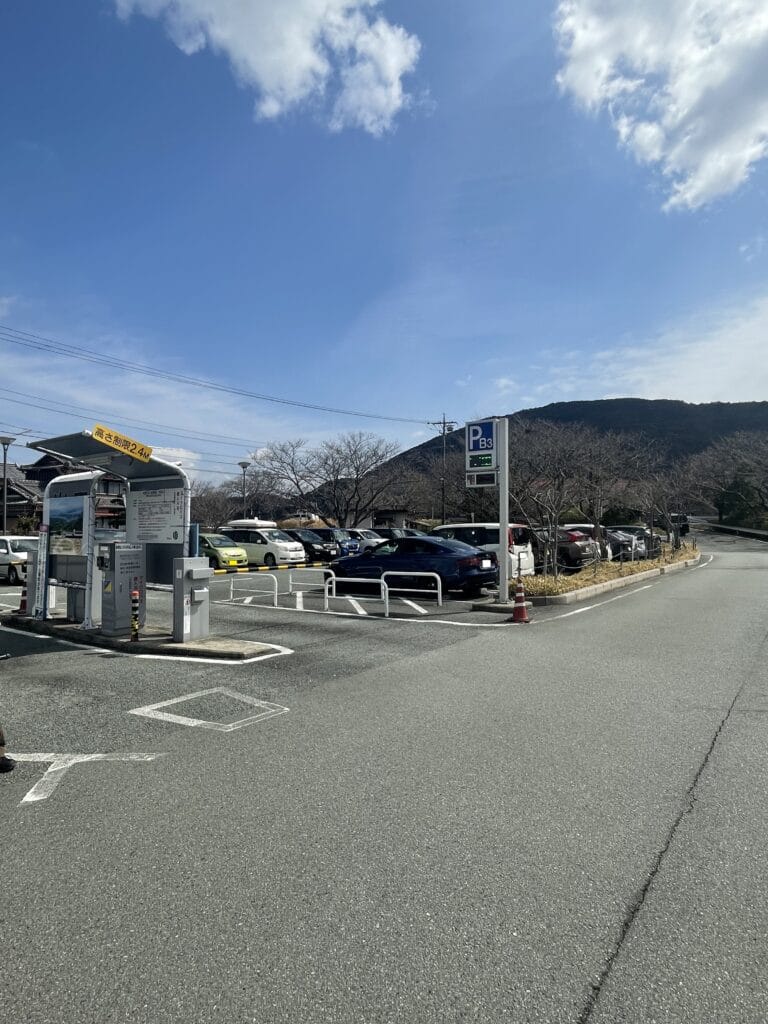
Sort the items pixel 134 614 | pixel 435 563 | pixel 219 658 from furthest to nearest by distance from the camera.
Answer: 1. pixel 435 563
2. pixel 134 614
3. pixel 219 658

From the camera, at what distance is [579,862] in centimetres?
307

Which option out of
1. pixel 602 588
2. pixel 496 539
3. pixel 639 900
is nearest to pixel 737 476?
pixel 496 539

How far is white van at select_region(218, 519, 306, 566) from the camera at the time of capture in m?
25.5

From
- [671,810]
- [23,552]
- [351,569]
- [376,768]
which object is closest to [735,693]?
[671,810]

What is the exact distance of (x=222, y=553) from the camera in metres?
23.5

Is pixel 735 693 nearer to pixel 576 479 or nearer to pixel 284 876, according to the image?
pixel 284 876

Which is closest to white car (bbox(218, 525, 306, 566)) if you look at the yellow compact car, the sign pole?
the yellow compact car

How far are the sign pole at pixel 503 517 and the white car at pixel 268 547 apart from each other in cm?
1356

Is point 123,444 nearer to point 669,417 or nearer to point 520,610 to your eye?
point 520,610

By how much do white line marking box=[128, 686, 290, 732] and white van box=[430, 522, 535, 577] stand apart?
1004cm

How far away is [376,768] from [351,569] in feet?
40.5

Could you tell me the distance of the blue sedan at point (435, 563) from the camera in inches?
575

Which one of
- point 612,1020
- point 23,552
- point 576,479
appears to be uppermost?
point 576,479

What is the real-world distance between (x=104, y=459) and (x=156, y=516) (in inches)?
50.0
